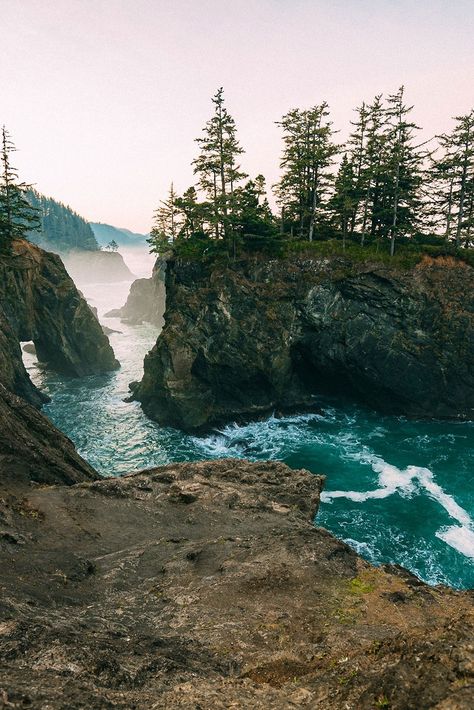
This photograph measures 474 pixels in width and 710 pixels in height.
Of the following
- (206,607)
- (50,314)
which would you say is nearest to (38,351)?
(50,314)

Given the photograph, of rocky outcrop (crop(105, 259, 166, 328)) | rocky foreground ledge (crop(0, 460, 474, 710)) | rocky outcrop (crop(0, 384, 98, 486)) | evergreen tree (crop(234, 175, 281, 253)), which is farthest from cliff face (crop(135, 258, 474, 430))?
rocky outcrop (crop(105, 259, 166, 328))

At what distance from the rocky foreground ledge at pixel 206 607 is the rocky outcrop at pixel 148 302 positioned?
86.9m

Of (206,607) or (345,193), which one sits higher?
(345,193)

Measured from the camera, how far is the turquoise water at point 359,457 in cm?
2389

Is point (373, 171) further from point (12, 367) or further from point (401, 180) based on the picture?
point (12, 367)

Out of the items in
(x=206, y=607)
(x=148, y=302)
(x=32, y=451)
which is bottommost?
(x=206, y=607)

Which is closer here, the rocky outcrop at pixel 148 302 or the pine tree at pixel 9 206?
the pine tree at pixel 9 206

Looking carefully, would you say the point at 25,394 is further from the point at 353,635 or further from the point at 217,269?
the point at 353,635

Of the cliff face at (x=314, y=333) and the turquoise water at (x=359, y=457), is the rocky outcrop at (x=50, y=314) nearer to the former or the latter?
the turquoise water at (x=359, y=457)

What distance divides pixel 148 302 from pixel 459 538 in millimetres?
99345

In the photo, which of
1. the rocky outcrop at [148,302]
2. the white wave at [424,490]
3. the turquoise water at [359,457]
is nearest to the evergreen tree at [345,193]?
the turquoise water at [359,457]

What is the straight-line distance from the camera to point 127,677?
616 cm

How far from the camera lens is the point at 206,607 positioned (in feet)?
33.4

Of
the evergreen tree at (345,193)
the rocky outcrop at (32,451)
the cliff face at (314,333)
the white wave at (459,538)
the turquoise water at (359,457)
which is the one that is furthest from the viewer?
the evergreen tree at (345,193)
